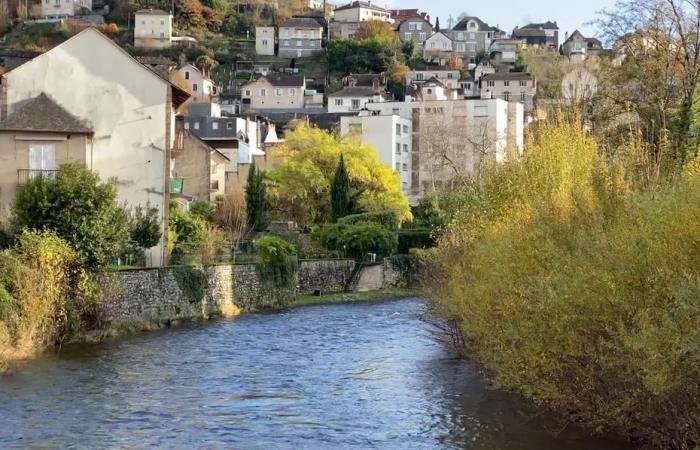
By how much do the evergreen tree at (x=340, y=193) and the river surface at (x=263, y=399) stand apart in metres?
29.9

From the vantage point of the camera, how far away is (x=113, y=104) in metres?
40.2

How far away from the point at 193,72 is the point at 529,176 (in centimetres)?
10936

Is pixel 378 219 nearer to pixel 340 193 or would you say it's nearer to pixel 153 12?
pixel 340 193

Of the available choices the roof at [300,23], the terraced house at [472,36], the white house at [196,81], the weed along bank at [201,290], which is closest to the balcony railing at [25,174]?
the weed along bank at [201,290]

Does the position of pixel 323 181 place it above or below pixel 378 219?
above

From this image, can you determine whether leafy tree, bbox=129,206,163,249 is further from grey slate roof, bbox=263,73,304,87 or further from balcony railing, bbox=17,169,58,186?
grey slate roof, bbox=263,73,304,87

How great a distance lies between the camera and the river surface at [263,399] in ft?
61.3

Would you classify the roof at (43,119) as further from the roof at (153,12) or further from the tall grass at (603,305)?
the roof at (153,12)

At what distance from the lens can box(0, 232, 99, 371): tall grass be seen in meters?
27.3

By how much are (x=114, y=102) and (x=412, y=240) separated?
2982 cm

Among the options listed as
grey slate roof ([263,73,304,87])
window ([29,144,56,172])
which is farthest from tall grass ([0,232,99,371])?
grey slate roof ([263,73,304,87])

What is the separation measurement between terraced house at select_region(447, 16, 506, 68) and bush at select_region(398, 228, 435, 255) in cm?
10671

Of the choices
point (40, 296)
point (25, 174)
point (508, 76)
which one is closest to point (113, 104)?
point (25, 174)

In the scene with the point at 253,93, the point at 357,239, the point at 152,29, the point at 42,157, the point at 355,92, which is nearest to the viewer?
the point at 42,157
